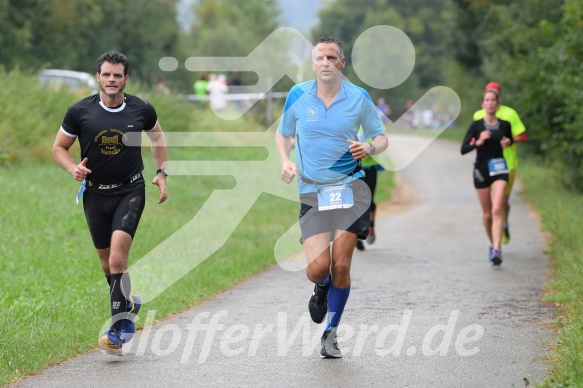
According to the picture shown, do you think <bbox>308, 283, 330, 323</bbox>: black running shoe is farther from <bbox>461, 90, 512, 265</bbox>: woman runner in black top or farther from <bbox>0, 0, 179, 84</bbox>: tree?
<bbox>0, 0, 179, 84</bbox>: tree

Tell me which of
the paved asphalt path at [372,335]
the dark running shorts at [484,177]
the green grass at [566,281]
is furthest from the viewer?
the dark running shorts at [484,177]

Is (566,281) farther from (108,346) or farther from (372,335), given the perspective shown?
(108,346)

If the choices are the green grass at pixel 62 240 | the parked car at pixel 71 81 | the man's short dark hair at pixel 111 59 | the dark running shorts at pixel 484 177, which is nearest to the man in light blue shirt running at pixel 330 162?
the man's short dark hair at pixel 111 59

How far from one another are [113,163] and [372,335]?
2419 mm

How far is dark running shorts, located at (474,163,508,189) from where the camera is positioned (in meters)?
13.3

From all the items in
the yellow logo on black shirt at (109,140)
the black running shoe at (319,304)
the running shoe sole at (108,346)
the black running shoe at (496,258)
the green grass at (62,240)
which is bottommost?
the black running shoe at (496,258)

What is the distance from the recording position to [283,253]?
1447 cm

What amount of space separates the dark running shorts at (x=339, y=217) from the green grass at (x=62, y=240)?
190cm

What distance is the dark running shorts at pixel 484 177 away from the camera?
522 inches

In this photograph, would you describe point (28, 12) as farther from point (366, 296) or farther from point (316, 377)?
point (316, 377)

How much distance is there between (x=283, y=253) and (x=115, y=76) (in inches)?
271

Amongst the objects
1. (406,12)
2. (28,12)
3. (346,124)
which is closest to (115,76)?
(346,124)

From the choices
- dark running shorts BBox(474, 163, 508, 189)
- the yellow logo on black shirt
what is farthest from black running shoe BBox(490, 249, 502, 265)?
the yellow logo on black shirt

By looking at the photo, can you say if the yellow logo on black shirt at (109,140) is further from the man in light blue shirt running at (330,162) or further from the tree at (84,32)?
the tree at (84,32)
